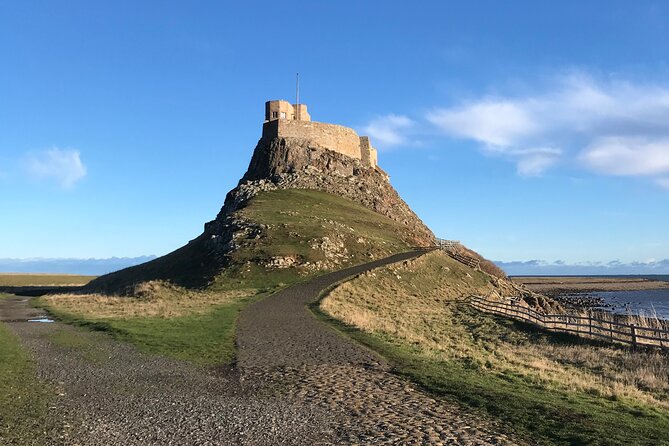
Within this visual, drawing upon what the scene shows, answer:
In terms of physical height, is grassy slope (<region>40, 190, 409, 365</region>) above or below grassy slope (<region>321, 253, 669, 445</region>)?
above

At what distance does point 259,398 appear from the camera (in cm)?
1457

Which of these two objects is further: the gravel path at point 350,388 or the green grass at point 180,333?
the green grass at point 180,333

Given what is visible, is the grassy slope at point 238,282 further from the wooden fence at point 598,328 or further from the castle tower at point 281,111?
the castle tower at point 281,111

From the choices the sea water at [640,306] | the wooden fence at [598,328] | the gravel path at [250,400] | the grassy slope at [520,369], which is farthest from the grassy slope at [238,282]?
the sea water at [640,306]

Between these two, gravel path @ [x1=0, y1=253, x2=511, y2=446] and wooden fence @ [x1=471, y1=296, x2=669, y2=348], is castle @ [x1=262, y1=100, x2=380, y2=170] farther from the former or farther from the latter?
gravel path @ [x1=0, y1=253, x2=511, y2=446]

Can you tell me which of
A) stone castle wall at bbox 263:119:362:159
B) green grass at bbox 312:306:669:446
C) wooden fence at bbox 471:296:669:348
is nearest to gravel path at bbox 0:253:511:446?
green grass at bbox 312:306:669:446

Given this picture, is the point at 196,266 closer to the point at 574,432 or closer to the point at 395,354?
the point at 395,354

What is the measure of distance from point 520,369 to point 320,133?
88.6 meters

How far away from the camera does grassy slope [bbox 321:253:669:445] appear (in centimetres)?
1295

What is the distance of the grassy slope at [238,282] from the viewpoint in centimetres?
2602

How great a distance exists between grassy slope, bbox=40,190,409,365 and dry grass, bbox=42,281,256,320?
3.4 inches

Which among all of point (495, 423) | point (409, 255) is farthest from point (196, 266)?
point (495, 423)

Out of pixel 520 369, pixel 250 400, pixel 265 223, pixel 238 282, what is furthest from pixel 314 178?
pixel 250 400

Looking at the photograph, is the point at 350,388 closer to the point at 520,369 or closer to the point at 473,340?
the point at 520,369
